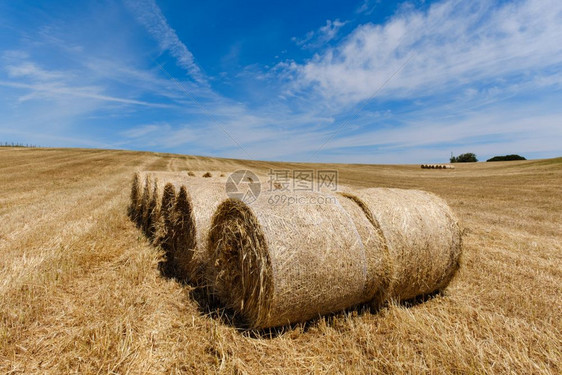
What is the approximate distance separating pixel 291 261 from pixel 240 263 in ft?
2.53

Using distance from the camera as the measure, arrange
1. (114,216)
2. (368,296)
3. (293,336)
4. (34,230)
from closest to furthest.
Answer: (293,336) → (368,296) → (34,230) → (114,216)

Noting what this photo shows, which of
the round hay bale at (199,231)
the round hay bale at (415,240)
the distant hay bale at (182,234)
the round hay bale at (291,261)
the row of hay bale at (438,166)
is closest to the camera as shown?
the round hay bale at (291,261)

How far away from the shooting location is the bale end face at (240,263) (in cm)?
265

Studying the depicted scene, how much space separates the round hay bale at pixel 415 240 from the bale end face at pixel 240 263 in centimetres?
143

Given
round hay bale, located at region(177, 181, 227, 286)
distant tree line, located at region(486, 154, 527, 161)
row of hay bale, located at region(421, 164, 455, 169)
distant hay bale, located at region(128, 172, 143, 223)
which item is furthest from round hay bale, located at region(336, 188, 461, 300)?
distant tree line, located at region(486, 154, 527, 161)

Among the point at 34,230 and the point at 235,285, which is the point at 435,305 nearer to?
the point at 235,285

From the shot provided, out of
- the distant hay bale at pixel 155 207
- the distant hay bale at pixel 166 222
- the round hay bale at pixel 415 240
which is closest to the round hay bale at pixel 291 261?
the round hay bale at pixel 415 240

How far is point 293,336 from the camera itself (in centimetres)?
274

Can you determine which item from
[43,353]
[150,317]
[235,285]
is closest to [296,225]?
[235,285]

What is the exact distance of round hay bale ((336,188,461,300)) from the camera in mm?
3127

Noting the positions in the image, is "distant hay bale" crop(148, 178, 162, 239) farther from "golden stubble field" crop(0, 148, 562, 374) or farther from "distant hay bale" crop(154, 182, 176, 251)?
"golden stubble field" crop(0, 148, 562, 374)

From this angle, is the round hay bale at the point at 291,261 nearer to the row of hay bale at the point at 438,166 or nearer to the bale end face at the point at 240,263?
the bale end face at the point at 240,263

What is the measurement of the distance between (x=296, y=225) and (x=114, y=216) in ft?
20.0

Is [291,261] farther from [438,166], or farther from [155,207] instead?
[438,166]
